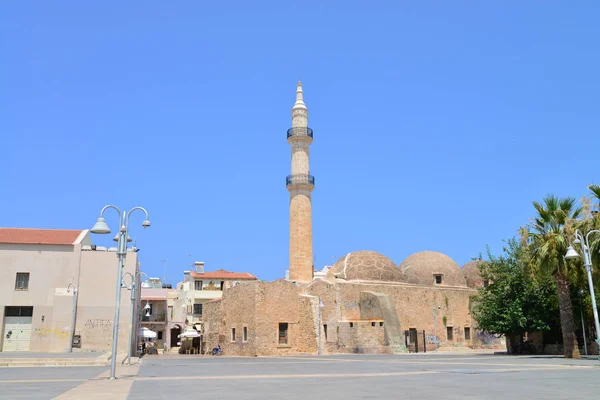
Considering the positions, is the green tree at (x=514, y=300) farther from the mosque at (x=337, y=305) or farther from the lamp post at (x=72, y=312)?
the lamp post at (x=72, y=312)

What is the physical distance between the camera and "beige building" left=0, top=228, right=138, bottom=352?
29.1 meters

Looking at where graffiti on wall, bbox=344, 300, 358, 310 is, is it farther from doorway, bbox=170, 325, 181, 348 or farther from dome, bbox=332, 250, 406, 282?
doorway, bbox=170, 325, 181, 348

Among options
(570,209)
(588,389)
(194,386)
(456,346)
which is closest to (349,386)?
(194,386)

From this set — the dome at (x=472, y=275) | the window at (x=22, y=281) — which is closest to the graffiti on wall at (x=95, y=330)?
the window at (x=22, y=281)

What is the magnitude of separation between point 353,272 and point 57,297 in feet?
63.3

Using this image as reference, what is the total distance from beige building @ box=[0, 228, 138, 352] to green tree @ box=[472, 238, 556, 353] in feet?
66.6

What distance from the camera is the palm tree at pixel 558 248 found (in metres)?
22.4

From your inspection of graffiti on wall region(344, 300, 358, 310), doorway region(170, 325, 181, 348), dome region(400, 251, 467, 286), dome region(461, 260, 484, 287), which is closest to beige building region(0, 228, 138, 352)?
graffiti on wall region(344, 300, 358, 310)

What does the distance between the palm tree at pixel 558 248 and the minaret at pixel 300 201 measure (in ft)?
55.9

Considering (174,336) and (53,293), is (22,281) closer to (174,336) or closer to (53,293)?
(53,293)

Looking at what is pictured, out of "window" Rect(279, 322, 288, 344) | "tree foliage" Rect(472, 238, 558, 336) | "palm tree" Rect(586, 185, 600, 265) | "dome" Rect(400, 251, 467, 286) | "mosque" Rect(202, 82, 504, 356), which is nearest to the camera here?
"palm tree" Rect(586, 185, 600, 265)

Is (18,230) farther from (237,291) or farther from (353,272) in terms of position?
(353,272)

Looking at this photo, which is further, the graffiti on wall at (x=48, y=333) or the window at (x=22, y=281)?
the window at (x=22, y=281)

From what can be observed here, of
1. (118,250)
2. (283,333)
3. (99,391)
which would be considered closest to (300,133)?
(283,333)
